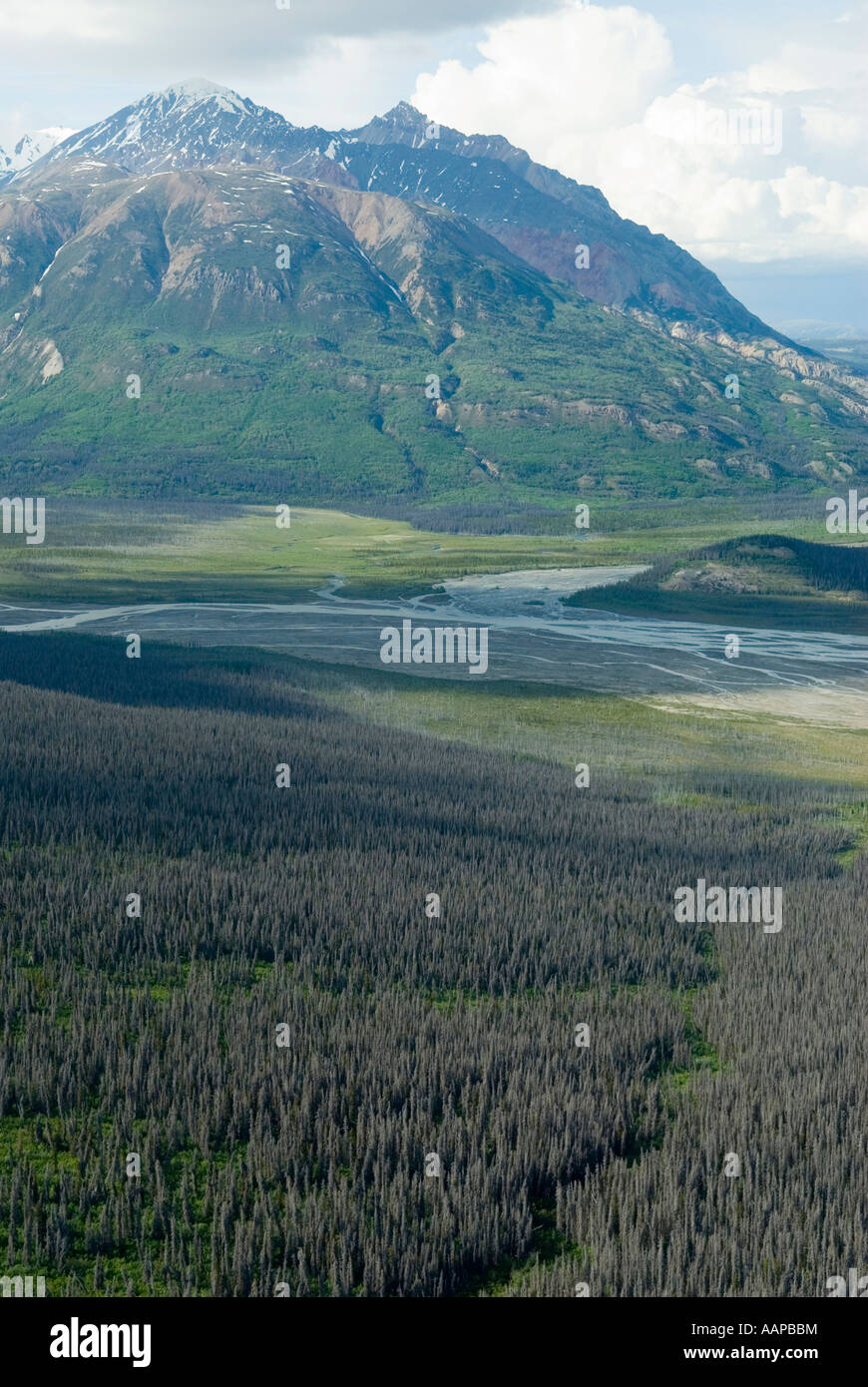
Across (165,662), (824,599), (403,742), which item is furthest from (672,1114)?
(824,599)

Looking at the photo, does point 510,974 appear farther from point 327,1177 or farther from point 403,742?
point 403,742

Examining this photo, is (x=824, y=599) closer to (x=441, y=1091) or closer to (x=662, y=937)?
→ (x=662, y=937)

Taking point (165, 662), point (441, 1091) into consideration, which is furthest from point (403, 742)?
point (441, 1091)

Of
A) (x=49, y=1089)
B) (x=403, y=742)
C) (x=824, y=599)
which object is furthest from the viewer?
(x=824, y=599)

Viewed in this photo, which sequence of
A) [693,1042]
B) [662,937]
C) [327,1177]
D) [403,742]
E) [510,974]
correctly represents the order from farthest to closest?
[403,742] < [662,937] < [510,974] < [693,1042] < [327,1177]

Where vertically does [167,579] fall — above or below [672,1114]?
above

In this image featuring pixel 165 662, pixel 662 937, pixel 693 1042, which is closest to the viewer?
pixel 693 1042

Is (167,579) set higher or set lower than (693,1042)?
higher

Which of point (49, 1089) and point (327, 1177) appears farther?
point (49, 1089)
